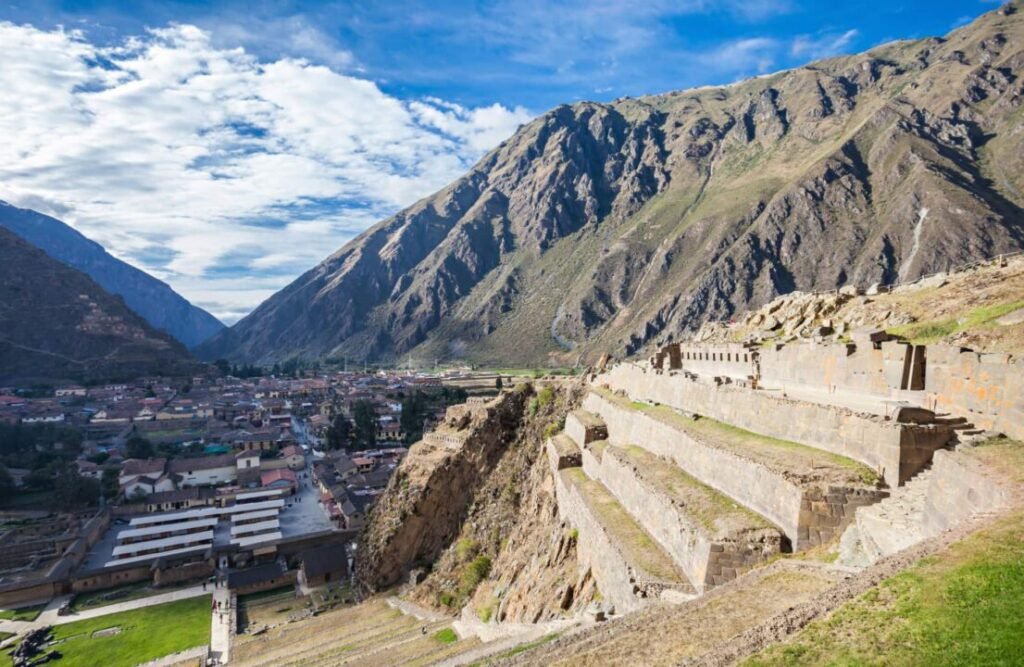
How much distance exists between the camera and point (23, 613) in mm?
34938

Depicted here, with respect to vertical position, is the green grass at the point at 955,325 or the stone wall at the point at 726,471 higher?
the green grass at the point at 955,325

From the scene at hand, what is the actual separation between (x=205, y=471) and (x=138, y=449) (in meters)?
15.4

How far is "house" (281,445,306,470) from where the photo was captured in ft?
216

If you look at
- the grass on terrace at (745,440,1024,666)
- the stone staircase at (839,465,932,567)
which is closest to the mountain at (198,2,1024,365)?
the stone staircase at (839,465,932,567)

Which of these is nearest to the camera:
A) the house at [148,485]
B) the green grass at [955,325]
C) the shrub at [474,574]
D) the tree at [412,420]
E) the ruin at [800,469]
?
the ruin at [800,469]

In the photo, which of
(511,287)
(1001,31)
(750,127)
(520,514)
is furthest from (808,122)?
(520,514)

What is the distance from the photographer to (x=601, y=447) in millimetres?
24422

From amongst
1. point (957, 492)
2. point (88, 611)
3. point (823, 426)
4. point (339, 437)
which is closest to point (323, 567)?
point (88, 611)

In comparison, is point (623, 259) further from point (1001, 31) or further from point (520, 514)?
point (520, 514)

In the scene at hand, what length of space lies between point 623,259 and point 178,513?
13975 centimetres

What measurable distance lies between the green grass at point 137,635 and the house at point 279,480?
2136 centimetres

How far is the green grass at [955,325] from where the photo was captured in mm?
16039

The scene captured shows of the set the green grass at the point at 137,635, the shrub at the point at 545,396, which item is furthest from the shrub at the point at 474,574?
the green grass at the point at 137,635

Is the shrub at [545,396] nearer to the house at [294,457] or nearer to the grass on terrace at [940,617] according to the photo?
the grass on terrace at [940,617]
